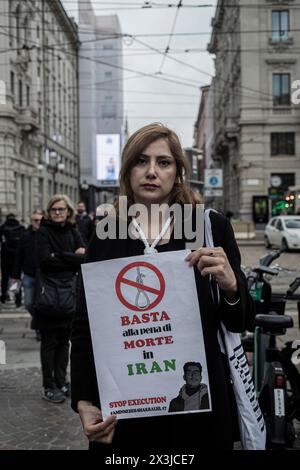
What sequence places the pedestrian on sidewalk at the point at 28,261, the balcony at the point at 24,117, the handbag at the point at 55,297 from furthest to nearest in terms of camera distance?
the pedestrian on sidewalk at the point at 28,261
the handbag at the point at 55,297
the balcony at the point at 24,117

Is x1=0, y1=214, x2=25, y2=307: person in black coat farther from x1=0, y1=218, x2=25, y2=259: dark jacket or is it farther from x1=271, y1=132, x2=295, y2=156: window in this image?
x1=271, y1=132, x2=295, y2=156: window

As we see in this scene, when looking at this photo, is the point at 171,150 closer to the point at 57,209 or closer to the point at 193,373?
the point at 193,373

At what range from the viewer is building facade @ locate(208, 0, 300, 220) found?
8.74 ft

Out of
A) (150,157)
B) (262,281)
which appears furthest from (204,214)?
(262,281)

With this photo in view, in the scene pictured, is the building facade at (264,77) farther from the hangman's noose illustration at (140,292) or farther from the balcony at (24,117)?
the balcony at (24,117)

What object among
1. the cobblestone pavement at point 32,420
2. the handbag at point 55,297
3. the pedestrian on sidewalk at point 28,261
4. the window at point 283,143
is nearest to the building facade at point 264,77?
the window at point 283,143

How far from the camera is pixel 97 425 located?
1.49 metres

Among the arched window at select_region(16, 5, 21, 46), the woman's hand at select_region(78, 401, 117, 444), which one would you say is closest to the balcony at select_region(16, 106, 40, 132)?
the arched window at select_region(16, 5, 21, 46)

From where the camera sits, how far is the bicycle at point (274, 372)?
10.1ft

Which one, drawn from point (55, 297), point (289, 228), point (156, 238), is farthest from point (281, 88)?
point (289, 228)

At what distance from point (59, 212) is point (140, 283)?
3.52m

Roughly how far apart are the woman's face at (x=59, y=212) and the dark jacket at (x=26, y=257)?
241 centimetres

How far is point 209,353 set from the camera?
1.51 metres

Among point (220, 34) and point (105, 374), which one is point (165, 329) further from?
point (220, 34)
